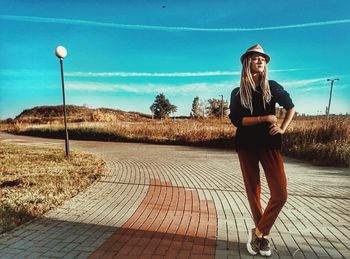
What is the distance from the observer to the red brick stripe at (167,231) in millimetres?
3838

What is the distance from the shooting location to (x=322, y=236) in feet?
14.2

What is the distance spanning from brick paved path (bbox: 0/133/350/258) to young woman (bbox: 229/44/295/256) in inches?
30.0

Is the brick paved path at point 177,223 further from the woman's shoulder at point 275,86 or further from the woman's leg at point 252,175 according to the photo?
the woman's shoulder at point 275,86

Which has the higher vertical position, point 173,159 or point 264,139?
point 264,139

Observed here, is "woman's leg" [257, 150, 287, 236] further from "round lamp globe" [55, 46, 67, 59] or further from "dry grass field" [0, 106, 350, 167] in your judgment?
"round lamp globe" [55, 46, 67, 59]

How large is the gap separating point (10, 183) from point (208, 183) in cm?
412

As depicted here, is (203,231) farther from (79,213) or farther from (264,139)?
(79,213)

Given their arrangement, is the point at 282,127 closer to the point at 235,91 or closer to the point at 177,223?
the point at 235,91

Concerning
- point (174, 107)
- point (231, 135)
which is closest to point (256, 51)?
point (231, 135)

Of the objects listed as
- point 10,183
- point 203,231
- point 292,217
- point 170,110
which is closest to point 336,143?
point 292,217

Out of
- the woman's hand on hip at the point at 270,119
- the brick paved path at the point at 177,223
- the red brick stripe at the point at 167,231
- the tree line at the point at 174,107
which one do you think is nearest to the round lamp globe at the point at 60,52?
the brick paved path at the point at 177,223

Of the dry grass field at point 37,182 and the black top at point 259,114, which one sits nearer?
the black top at point 259,114

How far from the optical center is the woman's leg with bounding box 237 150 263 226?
3.67 meters

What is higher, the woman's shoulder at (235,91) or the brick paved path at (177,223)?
the woman's shoulder at (235,91)
